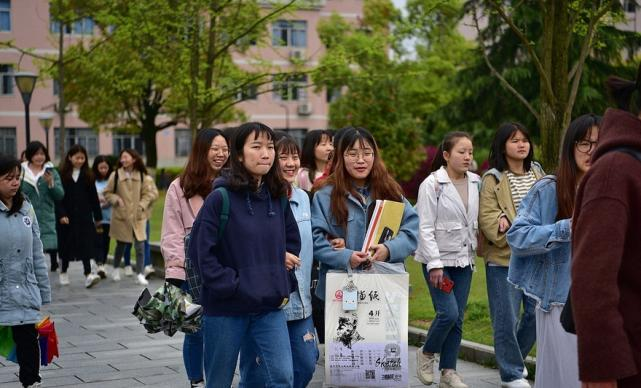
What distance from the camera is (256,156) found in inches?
191

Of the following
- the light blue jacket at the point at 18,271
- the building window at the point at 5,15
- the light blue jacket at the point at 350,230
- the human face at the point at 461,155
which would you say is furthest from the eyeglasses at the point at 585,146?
the building window at the point at 5,15

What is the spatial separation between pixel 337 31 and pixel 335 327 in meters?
40.3

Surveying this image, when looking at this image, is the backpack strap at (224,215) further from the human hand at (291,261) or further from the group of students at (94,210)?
the group of students at (94,210)

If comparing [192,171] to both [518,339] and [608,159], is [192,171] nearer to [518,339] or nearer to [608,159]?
[518,339]

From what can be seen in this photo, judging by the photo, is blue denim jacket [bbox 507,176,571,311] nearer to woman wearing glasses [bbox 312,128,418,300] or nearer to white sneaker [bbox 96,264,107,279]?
woman wearing glasses [bbox 312,128,418,300]

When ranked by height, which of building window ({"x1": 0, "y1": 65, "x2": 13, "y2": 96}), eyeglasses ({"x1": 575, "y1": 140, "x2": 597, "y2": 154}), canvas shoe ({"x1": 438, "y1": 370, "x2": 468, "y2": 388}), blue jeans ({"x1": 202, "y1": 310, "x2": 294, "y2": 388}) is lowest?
canvas shoe ({"x1": 438, "y1": 370, "x2": 468, "y2": 388})

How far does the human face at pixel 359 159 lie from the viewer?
19.6ft

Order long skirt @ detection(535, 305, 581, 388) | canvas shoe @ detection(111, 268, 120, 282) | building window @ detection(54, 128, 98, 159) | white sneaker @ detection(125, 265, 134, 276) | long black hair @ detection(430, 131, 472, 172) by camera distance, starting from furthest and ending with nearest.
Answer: building window @ detection(54, 128, 98, 159) < white sneaker @ detection(125, 265, 134, 276) < canvas shoe @ detection(111, 268, 120, 282) < long black hair @ detection(430, 131, 472, 172) < long skirt @ detection(535, 305, 581, 388)

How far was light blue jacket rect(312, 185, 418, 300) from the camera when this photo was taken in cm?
587

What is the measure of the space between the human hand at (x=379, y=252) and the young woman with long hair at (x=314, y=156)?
195 centimetres

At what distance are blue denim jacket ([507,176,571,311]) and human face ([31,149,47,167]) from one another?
26.5 ft

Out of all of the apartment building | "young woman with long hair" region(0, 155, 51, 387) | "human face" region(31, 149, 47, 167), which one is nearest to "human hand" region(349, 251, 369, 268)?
"young woman with long hair" region(0, 155, 51, 387)

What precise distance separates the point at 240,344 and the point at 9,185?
7.43ft

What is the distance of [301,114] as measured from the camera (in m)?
57.9
